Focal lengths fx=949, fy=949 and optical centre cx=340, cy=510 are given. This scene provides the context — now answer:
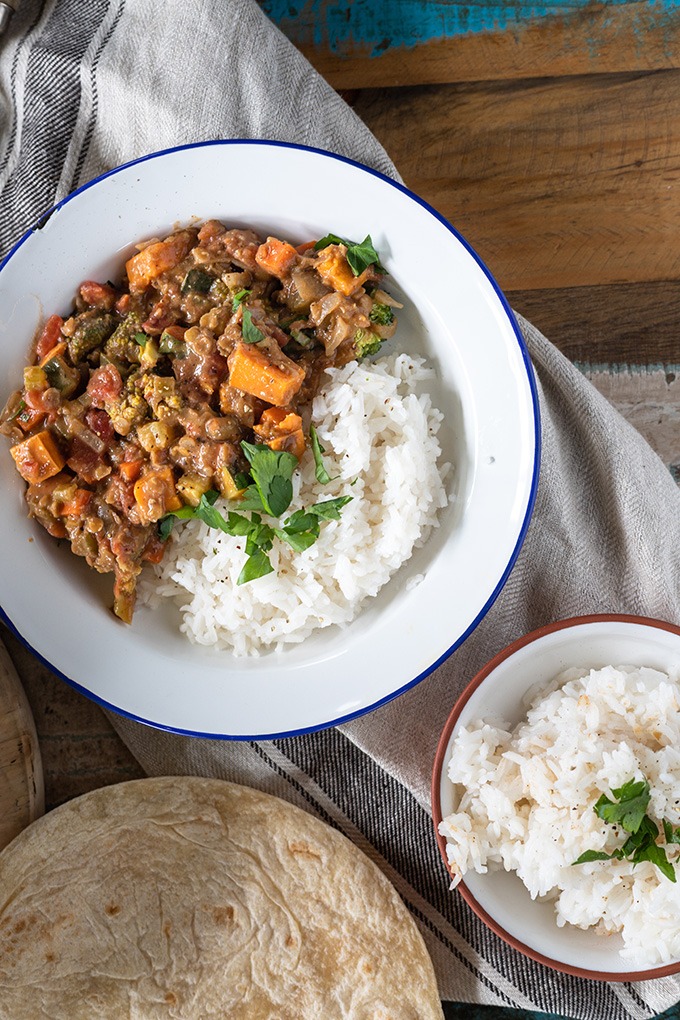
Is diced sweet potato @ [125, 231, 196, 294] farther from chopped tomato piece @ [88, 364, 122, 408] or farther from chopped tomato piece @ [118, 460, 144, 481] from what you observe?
chopped tomato piece @ [118, 460, 144, 481]

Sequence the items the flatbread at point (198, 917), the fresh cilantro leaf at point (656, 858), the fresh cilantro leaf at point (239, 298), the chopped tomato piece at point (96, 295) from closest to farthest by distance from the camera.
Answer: the fresh cilantro leaf at point (656, 858) → the fresh cilantro leaf at point (239, 298) → the chopped tomato piece at point (96, 295) → the flatbread at point (198, 917)

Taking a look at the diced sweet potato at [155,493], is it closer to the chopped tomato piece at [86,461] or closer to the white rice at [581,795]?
the chopped tomato piece at [86,461]

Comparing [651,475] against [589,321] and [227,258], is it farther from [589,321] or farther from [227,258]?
[227,258]

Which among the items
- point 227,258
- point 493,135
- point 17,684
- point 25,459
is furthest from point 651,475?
point 17,684

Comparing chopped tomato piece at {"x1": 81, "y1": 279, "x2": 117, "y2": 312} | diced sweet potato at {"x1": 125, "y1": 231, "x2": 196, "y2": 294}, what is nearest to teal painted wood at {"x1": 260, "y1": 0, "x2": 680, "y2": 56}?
diced sweet potato at {"x1": 125, "y1": 231, "x2": 196, "y2": 294}

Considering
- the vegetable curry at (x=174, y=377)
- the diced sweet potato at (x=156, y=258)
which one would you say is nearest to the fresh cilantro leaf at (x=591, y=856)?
the vegetable curry at (x=174, y=377)

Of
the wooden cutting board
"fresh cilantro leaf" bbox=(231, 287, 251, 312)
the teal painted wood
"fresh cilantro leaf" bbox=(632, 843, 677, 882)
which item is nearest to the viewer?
"fresh cilantro leaf" bbox=(632, 843, 677, 882)

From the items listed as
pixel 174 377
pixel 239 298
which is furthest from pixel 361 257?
pixel 174 377
